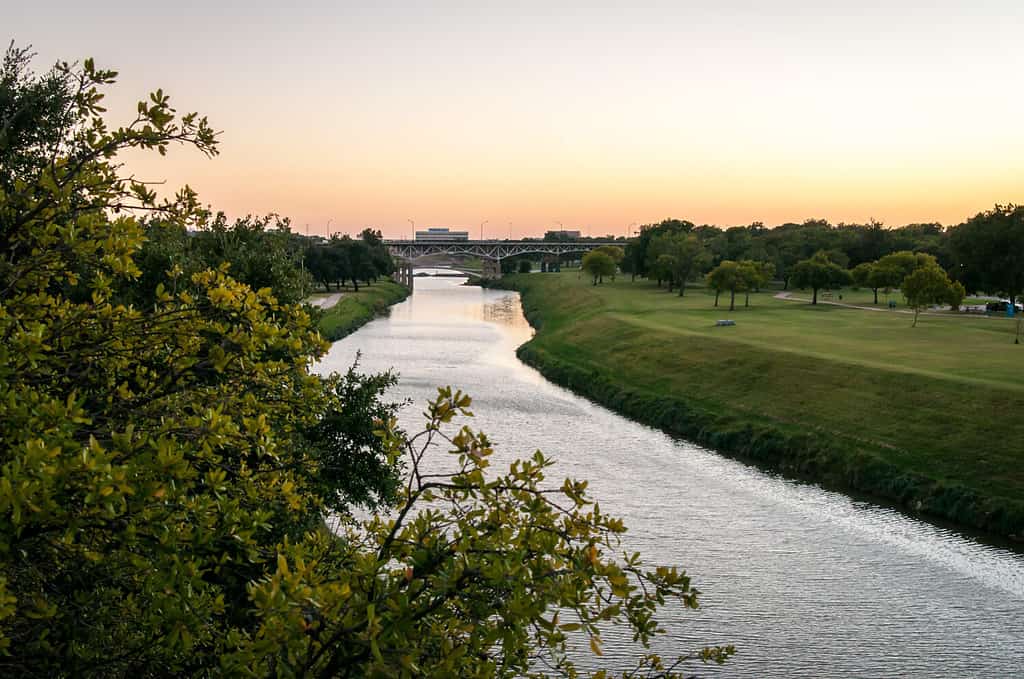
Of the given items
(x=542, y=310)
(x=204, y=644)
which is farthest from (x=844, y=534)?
(x=542, y=310)

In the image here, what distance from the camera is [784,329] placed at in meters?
59.3

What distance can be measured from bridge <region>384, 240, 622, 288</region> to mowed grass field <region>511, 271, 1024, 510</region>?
87.4 metres

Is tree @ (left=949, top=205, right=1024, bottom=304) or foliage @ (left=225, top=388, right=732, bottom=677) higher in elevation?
tree @ (left=949, top=205, right=1024, bottom=304)

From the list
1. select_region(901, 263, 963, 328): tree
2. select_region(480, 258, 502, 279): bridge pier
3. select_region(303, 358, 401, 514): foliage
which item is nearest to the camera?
select_region(303, 358, 401, 514): foliage

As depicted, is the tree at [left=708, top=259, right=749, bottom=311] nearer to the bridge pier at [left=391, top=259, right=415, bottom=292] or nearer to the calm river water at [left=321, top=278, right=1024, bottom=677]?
the calm river water at [left=321, top=278, right=1024, bottom=677]

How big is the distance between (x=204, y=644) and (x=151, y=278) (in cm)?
1756

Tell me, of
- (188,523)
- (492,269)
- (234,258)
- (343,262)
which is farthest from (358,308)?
(492,269)

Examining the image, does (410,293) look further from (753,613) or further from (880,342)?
(753,613)

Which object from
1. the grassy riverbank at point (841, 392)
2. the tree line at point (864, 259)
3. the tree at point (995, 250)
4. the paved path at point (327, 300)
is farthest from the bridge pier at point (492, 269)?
the tree at point (995, 250)

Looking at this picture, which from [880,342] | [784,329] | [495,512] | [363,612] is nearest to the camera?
[363,612]

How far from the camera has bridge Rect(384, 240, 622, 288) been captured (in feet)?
522

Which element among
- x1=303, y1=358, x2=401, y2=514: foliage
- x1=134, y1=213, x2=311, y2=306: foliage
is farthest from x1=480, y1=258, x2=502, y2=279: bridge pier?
x1=303, y1=358, x2=401, y2=514: foliage

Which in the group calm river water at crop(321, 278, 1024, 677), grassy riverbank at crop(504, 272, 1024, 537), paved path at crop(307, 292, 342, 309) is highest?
paved path at crop(307, 292, 342, 309)

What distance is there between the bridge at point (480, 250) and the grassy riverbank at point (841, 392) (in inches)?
3674
